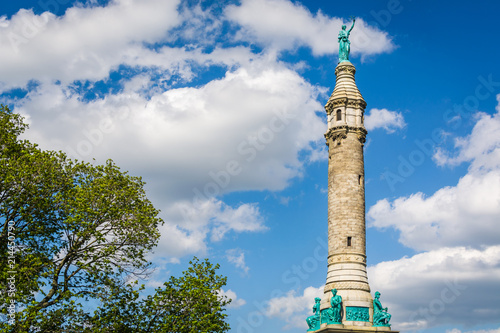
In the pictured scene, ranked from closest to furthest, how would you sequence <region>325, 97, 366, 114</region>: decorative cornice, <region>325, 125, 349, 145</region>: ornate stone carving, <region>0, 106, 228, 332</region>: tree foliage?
1. <region>0, 106, 228, 332</region>: tree foliage
2. <region>325, 125, 349, 145</region>: ornate stone carving
3. <region>325, 97, 366, 114</region>: decorative cornice

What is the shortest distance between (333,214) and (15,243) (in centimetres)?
2424

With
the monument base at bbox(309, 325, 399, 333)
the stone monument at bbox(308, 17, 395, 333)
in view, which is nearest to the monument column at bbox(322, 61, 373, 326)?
the stone monument at bbox(308, 17, 395, 333)

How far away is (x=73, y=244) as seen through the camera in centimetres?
3253

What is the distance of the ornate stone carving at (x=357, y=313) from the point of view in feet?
139

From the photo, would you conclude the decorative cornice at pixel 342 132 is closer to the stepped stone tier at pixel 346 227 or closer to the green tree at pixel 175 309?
the stepped stone tier at pixel 346 227

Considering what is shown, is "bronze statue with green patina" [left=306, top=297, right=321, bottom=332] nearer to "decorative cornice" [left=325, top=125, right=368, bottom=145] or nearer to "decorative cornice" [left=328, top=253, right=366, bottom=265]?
"decorative cornice" [left=328, top=253, right=366, bottom=265]

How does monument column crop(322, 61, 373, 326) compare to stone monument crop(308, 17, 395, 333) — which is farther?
monument column crop(322, 61, 373, 326)

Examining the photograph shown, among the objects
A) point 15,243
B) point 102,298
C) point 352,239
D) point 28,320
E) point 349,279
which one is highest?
point 352,239

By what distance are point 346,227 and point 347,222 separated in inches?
16.0

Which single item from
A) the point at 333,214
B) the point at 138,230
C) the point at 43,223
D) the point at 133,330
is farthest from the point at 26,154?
the point at 333,214

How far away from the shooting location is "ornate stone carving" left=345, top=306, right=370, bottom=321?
4250 cm

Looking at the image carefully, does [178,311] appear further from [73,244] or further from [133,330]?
[73,244]

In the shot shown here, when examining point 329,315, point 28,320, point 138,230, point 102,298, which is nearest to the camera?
point 28,320

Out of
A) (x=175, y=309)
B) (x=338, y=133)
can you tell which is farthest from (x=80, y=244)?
(x=338, y=133)
